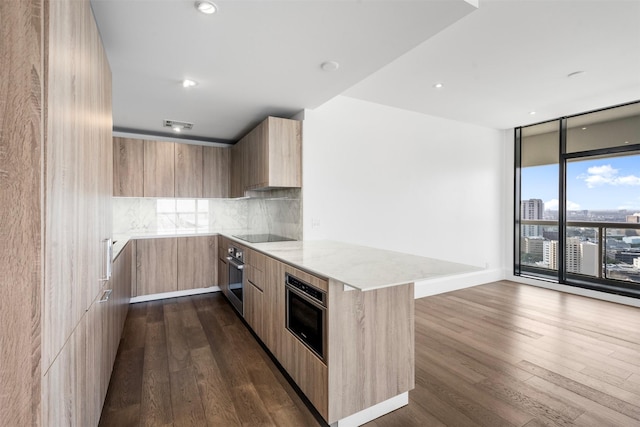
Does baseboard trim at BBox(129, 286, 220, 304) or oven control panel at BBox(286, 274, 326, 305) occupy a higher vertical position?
oven control panel at BBox(286, 274, 326, 305)

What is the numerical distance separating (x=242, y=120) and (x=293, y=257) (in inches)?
88.4

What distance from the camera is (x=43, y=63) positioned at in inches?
32.7

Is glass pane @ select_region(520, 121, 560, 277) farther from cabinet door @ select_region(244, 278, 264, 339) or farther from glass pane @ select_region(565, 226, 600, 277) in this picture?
cabinet door @ select_region(244, 278, 264, 339)

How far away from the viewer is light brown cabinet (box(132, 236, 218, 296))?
4.00 meters

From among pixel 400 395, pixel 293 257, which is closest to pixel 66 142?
pixel 293 257

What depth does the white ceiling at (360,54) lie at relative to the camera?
5.54 feet

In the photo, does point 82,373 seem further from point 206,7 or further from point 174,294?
point 174,294

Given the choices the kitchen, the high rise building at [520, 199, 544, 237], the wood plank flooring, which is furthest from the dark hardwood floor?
the high rise building at [520, 199, 544, 237]

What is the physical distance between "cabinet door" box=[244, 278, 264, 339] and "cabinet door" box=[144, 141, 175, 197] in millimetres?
2217

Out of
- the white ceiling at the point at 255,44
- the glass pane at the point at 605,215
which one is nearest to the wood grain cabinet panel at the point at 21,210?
the white ceiling at the point at 255,44

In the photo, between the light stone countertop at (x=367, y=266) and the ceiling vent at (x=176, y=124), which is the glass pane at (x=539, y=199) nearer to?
the light stone countertop at (x=367, y=266)

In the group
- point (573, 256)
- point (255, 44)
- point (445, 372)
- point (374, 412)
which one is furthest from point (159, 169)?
point (573, 256)

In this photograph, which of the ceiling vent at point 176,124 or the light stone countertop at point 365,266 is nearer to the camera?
the light stone countertop at point 365,266

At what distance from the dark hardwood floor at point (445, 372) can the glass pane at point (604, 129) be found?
2.29 m
